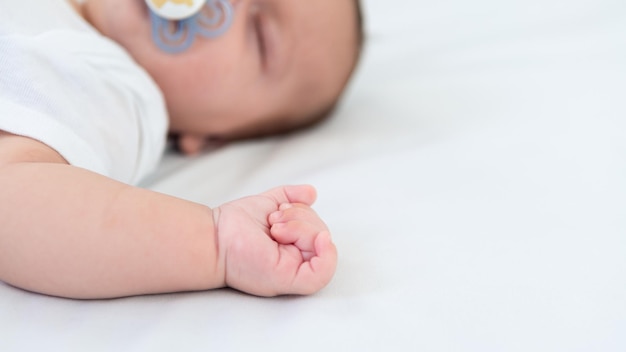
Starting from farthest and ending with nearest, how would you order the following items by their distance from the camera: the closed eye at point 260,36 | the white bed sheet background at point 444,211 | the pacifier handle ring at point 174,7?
the closed eye at point 260,36 < the pacifier handle ring at point 174,7 < the white bed sheet background at point 444,211

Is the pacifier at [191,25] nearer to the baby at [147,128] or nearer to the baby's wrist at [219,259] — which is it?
the baby at [147,128]

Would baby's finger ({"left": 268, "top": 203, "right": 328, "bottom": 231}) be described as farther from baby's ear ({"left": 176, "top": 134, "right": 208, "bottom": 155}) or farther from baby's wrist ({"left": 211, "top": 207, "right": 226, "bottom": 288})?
baby's ear ({"left": 176, "top": 134, "right": 208, "bottom": 155})

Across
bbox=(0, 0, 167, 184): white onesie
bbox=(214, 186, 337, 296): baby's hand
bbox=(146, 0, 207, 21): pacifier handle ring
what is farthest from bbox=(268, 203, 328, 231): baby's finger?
bbox=(146, 0, 207, 21): pacifier handle ring

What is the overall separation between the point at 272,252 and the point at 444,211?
298 mm

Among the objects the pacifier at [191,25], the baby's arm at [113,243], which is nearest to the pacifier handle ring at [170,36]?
the pacifier at [191,25]

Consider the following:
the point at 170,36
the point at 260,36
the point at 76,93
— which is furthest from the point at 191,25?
the point at 76,93

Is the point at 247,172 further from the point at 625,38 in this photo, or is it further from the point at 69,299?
the point at 625,38

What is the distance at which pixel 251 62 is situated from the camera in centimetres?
120

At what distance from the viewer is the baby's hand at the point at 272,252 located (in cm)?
67

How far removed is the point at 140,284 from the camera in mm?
669

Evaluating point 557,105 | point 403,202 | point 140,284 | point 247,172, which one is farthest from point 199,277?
point 557,105

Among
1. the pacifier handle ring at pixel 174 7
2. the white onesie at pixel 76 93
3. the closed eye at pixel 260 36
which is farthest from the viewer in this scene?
the closed eye at pixel 260 36

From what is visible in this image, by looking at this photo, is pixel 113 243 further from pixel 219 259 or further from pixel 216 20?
pixel 216 20

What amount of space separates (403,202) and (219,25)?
1.44 feet
